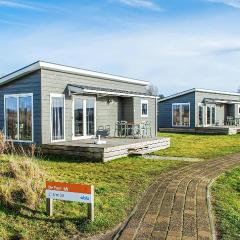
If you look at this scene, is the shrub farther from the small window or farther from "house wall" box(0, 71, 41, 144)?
the small window

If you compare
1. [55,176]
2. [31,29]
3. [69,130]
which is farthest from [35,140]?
[55,176]

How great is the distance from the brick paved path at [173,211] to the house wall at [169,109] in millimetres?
19162

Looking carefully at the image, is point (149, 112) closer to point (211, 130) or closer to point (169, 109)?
point (211, 130)

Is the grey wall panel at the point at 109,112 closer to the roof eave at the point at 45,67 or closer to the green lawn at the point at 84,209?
the roof eave at the point at 45,67

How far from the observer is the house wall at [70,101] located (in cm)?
1353

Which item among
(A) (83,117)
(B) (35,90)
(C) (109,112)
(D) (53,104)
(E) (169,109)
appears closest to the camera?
(B) (35,90)

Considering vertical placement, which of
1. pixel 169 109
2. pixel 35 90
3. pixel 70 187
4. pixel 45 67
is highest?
pixel 45 67

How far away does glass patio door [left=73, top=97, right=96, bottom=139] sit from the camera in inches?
597

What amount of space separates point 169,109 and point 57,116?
1675 centimetres

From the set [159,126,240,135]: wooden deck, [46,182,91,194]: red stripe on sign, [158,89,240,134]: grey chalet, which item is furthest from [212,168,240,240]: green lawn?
[158,89,240,134]: grey chalet

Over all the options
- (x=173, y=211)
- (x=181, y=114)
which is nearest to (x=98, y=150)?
(x=173, y=211)

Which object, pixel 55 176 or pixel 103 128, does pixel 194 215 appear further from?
pixel 103 128

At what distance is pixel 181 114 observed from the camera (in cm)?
2889

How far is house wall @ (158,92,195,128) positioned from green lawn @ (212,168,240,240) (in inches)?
727
